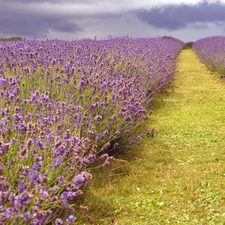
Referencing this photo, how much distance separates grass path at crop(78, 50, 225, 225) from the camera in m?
2.82

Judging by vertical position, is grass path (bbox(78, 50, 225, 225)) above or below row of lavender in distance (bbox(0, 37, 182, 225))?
below

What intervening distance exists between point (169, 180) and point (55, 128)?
1258 mm

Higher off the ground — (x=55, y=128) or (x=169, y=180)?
(x=55, y=128)

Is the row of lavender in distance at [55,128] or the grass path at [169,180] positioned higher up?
the row of lavender in distance at [55,128]

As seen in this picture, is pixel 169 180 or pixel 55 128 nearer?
pixel 55 128

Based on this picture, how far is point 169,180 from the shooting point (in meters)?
3.44

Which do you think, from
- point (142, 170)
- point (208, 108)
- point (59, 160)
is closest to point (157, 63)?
point (208, 108)

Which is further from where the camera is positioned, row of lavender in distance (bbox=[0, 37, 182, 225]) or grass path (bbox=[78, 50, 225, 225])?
grass path (bbox=[78, 50, 225, 225])

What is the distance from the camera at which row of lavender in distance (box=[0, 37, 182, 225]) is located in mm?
1925

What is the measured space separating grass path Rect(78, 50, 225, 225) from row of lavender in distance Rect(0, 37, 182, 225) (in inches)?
8.3

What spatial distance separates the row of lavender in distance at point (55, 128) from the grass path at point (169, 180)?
21 centimetres

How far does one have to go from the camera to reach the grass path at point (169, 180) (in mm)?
2824

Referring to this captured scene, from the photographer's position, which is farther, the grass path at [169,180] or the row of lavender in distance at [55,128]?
the grass path at [169,180]

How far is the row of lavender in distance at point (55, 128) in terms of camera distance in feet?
6.31
